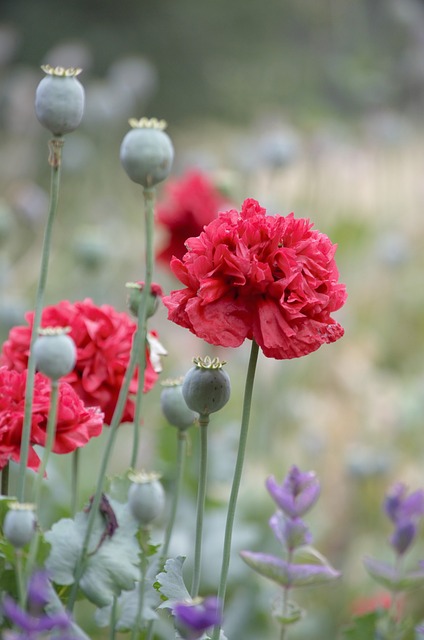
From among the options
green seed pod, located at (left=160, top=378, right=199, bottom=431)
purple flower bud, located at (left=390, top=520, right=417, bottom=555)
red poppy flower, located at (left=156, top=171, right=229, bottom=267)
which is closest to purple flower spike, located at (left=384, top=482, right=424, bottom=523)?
purple flower bud, located at (left=390, top=520, right=417, bottom=555)

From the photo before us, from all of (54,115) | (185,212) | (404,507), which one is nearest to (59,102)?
(54,115)

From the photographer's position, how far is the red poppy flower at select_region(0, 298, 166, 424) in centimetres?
68

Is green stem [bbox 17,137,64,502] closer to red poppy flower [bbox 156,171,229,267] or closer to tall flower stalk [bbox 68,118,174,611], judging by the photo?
tall flower stalk [bbox 68,118,174,611]

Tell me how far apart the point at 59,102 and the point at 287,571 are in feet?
1.09

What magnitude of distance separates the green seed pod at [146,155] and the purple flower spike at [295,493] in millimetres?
214

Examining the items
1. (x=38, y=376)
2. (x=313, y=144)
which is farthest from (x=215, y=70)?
(x=38, y=376)

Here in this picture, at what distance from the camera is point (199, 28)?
15.0 ft

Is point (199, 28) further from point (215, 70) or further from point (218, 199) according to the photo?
point (218, 199)

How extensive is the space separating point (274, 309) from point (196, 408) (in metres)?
0.07

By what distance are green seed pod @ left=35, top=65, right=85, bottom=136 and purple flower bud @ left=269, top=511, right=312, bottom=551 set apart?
0.95 ft

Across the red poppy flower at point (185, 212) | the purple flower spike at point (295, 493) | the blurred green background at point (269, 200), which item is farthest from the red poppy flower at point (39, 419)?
the red poppy flower at point (185, 212)

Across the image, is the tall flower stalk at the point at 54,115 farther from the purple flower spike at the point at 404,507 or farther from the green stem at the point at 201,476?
the purple flower spike at the point at 404,507

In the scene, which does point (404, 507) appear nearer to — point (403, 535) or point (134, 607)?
point (403, 535)

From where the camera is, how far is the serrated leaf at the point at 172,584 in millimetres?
545
